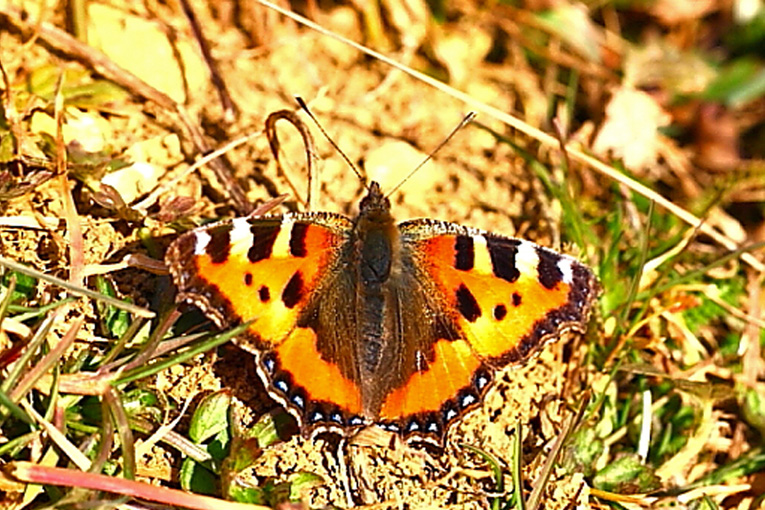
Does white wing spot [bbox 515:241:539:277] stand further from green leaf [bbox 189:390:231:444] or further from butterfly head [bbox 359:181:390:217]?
green leaf [bbox 189:390:231:444]

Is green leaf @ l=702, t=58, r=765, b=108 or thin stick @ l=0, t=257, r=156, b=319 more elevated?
green leaf @ l=702, t=58, r=765, b=108

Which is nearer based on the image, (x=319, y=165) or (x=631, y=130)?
(x=319, y=165)

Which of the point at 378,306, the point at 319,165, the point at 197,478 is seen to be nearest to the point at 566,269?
the point at 378,306

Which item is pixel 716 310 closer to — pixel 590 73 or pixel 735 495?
pixel 735 495

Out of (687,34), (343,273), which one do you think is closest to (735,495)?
(343,273)

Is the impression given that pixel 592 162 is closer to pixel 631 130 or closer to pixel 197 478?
pixel 631 130

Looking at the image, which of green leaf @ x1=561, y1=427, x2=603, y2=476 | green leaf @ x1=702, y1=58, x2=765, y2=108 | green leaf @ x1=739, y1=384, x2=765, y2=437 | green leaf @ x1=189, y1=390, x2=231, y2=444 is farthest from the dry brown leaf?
green leaf @ x1=189, y1=390, x2=231, y2=444
